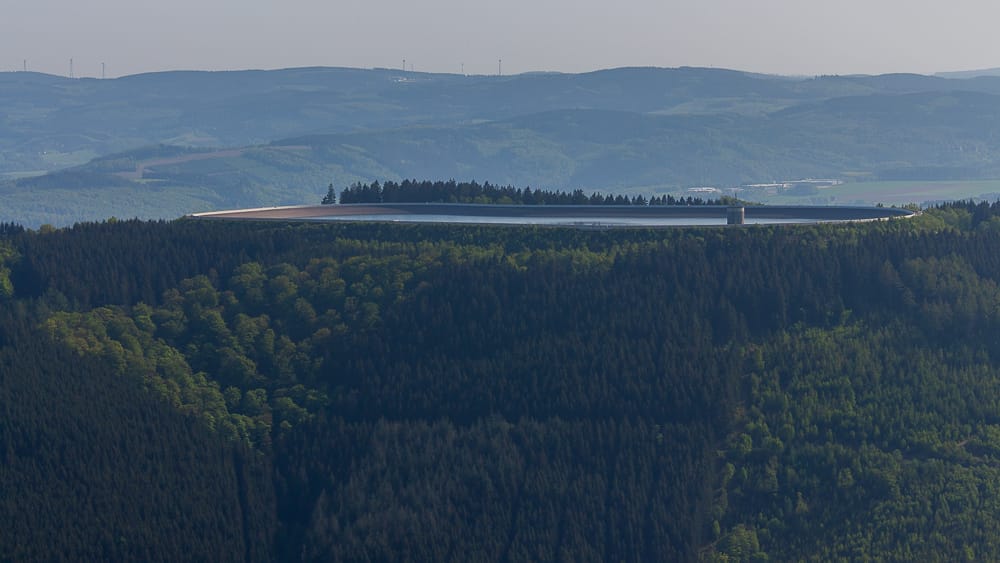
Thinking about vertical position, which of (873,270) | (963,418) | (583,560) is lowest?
(583,560)

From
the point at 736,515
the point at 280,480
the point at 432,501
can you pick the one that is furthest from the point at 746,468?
the point at 280,480

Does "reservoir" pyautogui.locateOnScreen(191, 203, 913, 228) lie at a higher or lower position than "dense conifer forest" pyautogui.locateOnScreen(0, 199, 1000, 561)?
higher

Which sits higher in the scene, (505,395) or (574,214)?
(574,214)

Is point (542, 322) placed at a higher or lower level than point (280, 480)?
higher

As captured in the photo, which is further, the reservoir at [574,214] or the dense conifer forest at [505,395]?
the reservoir at [574,214]

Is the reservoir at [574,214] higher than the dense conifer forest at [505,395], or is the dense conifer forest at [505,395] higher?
the reservoir at [574,214]

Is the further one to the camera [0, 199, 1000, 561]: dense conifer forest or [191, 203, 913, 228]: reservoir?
[191, 203, 913, 228]: reservoir

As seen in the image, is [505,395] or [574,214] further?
[574,214]

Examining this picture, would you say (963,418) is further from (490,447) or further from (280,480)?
(280,480)
